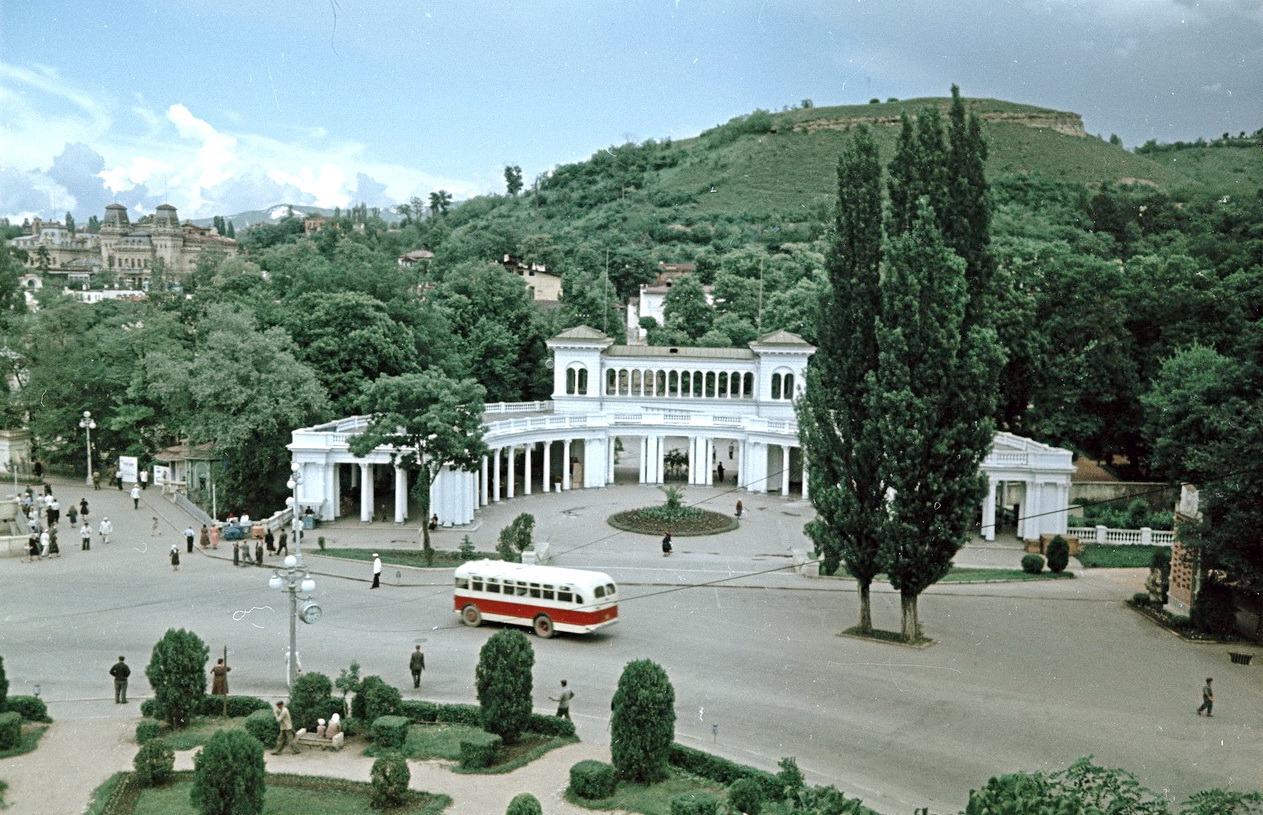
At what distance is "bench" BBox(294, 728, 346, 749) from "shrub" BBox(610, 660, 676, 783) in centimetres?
556

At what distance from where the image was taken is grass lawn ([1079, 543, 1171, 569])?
41.1 meters

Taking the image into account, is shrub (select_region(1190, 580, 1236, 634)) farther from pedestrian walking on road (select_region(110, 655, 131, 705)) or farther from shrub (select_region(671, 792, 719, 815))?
pedestrian walking on road (select_region(110, 655, 131, 705))

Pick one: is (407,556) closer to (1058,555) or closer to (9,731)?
(9,731)

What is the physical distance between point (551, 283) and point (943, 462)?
85188 mm

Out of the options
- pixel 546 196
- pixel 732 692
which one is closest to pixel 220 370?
pixel 732 692

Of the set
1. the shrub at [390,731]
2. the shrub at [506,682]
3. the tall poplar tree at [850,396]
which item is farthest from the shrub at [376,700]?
the tall poplar tree at [850,396]

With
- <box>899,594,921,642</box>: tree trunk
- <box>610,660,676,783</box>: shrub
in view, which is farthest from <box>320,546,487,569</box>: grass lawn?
<box>610,660,676,783</box>: shrub

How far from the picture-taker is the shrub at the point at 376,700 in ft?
68.2

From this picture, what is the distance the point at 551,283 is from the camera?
4318 inches

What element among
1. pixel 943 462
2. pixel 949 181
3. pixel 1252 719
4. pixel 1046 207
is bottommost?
Answer: pixel 1252 719

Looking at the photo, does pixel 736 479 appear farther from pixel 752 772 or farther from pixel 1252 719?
pixel 752 772

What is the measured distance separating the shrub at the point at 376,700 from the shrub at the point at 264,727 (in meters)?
1.68

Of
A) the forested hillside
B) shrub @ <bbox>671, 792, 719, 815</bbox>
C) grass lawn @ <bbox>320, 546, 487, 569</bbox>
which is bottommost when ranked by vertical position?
grass lawn @ <bbox>320, 546, 487, 569</bbox>

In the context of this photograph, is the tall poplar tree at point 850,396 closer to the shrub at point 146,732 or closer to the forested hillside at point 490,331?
the forested hillside at point 490,331
